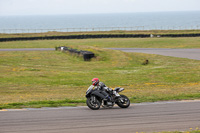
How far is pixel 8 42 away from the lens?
62031 mm

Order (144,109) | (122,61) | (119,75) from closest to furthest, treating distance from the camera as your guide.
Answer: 1. (144,109)
2. (119,75)
3. (122,61)

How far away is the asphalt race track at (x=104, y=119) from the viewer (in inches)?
361

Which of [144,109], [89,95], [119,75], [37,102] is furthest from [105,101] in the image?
[119,75]

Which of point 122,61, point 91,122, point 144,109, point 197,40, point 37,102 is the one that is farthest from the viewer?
point 197,40

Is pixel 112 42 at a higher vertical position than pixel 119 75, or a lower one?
higher

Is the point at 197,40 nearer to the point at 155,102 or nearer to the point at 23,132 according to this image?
the point at 155,102

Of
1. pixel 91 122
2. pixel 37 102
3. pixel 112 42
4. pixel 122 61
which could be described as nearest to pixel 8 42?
pixel 112 42

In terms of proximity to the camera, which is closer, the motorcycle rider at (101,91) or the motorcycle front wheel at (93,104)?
the motorcycle front wheel at (93,104)

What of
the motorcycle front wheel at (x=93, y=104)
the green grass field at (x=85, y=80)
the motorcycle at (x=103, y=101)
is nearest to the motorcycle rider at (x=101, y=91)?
the motorcycle at (x=103, y=101)

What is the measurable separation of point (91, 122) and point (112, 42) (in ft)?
168

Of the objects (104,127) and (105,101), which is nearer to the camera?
(104,127)

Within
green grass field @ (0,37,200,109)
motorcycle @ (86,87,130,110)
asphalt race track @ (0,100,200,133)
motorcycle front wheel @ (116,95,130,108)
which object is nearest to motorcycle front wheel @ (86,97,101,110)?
motorcycle @ (86,87,130,110)

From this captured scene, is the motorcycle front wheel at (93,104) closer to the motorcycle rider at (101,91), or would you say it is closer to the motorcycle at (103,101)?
the motorcycle at (103,101)

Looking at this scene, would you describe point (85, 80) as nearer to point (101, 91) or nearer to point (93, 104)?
point (101, 91)
